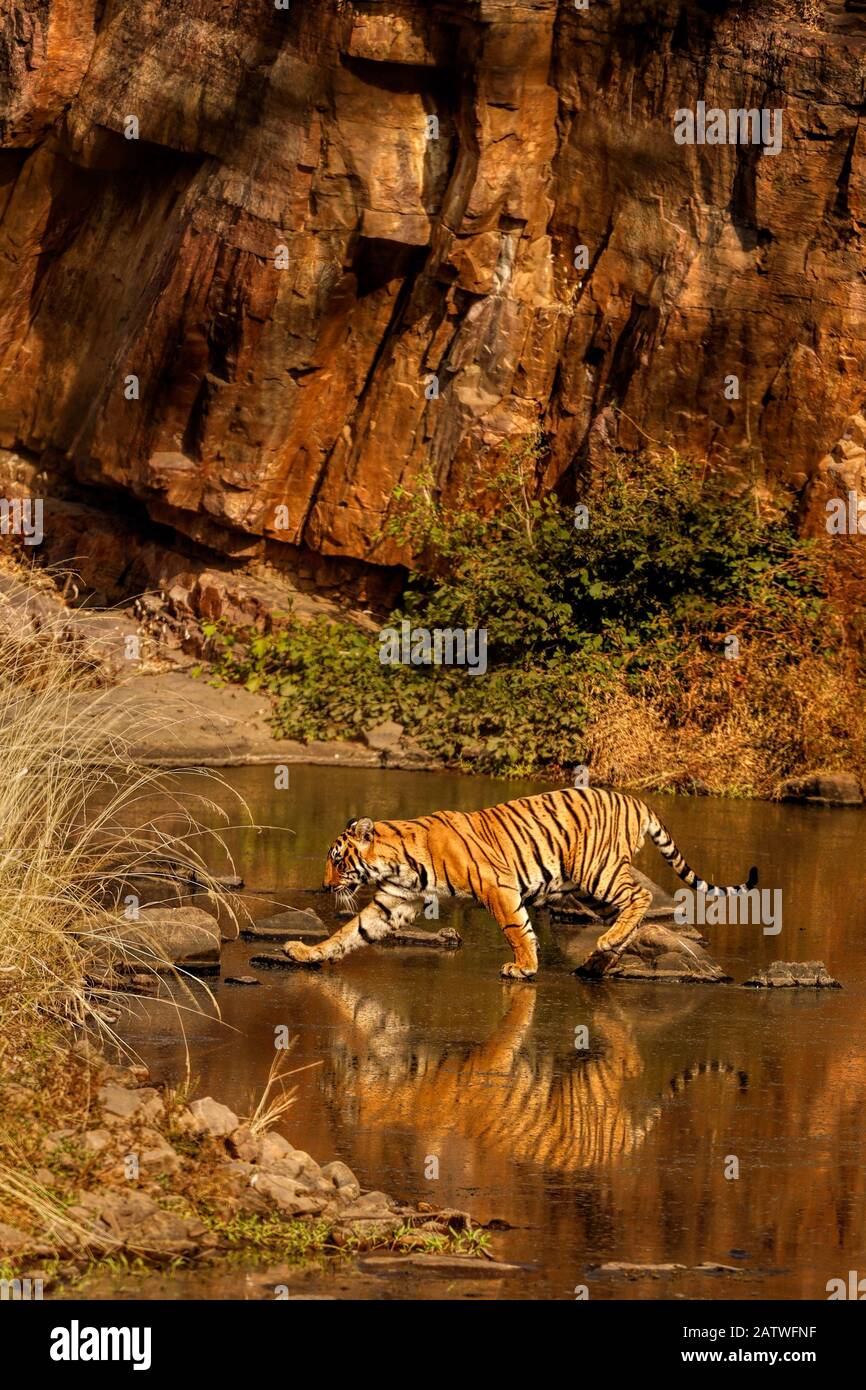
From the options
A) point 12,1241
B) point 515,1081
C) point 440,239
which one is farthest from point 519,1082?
point 440,239

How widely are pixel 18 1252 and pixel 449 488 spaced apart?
571 inches

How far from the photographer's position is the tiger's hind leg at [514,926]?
31.8 ft

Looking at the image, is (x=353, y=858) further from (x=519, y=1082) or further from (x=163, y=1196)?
(x=163, y=1196)

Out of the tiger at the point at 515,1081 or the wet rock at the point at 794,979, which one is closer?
the tiger at the point at 515,1081

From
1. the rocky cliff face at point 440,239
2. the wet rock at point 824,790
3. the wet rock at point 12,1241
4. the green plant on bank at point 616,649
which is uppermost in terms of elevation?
the rocky cliff face at point 440,239

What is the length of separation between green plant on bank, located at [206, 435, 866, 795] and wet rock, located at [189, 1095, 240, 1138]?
987 cm

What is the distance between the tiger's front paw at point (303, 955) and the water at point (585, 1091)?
0.56 ft

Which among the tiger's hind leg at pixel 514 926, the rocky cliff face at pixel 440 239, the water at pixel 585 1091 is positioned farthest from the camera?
the rocky cliff face at pixel 440 239

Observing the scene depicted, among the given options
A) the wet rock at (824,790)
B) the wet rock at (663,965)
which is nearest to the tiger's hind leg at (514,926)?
the wet rock at (663,965)

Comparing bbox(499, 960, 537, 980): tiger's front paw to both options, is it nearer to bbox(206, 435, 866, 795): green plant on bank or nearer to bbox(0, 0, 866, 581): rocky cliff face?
bbox(206, 435, 866, 795): green plant on bank

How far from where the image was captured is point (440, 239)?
63.8ft

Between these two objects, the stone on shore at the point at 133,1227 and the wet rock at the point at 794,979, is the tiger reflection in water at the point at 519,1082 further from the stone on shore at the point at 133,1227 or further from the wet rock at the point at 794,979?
the stone on shore at the point at 133,1227

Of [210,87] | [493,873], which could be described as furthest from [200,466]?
[493,873]

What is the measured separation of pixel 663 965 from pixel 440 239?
1131 cm
